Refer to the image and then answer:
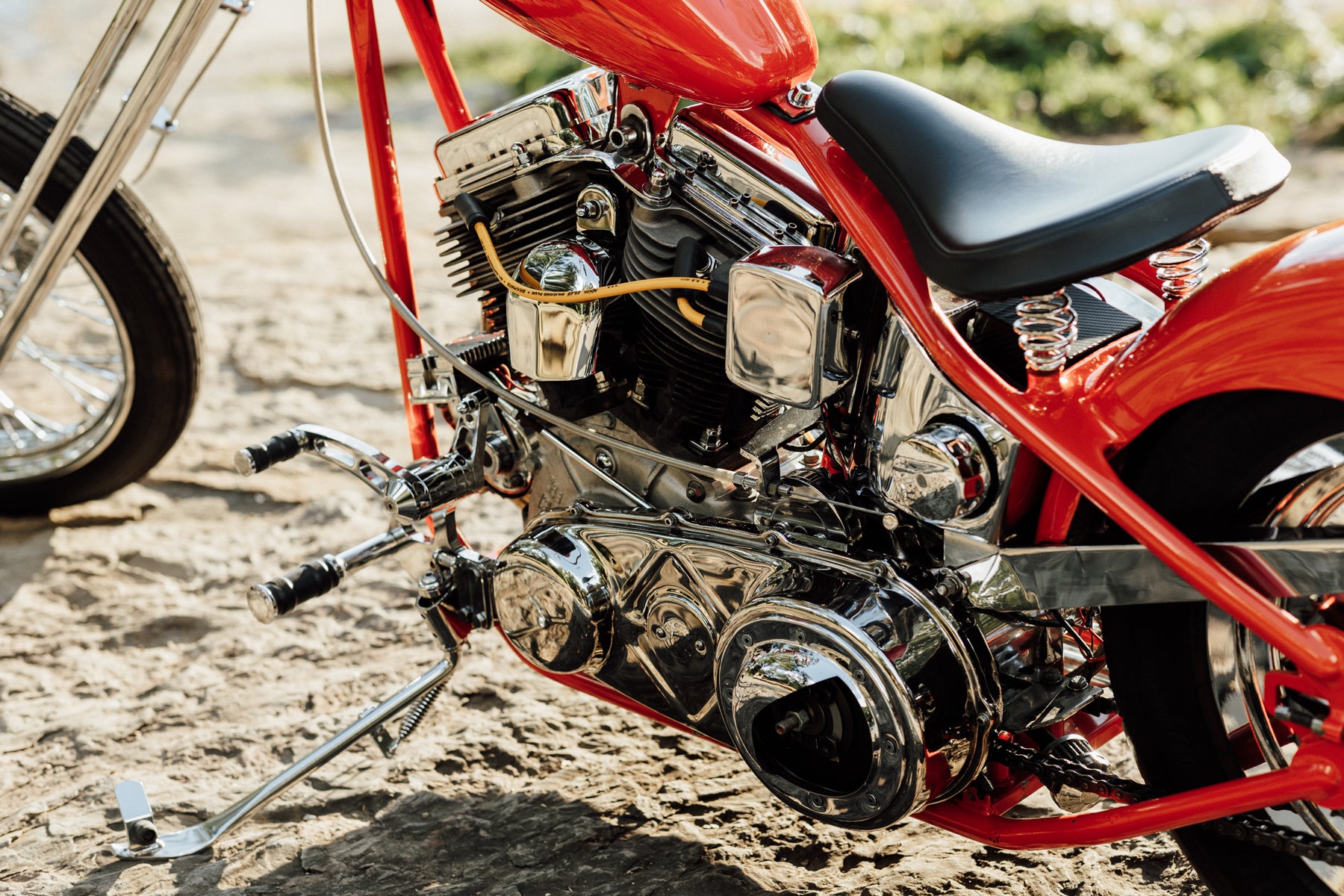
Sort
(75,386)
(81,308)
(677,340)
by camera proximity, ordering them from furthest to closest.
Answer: (75,386) < (81,308) < (677,340)

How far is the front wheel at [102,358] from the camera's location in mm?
2850

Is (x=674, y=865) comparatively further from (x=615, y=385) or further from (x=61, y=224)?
(x=61, y=224)

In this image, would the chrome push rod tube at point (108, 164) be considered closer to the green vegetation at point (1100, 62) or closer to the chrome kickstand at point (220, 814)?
the chrome kickstand at point (220, 814)

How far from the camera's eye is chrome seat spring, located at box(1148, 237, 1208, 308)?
5.23ft

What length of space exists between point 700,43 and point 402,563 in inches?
43.1

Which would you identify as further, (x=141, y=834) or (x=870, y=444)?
(x=141, y=834)

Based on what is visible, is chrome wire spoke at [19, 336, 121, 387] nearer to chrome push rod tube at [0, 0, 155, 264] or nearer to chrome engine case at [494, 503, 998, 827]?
chrome push rod tube at [0, 0, 155, 264]

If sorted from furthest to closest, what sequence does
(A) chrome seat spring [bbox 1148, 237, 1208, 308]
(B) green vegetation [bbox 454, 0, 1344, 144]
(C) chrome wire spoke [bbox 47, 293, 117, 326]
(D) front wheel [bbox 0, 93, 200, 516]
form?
(B) green vegetation [bbox 454, 0, 1344, 144]
(C) chrome wire spoke [bbox 47, 293, 117, 326]
(D) front wheel [bbox 0, 93, 200, 516]
(A) chrome seat spring [bbox 1148, 237, 1208, 308]

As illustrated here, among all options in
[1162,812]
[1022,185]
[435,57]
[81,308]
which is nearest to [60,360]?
[81,308]

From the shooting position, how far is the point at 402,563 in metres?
2.29

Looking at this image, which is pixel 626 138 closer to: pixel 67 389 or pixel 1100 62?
pixel 67 389

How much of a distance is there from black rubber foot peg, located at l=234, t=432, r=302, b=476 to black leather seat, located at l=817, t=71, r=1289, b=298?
1.11 metres

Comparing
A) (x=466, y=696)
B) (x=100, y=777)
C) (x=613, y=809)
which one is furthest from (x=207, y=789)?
(x=613, y=809)

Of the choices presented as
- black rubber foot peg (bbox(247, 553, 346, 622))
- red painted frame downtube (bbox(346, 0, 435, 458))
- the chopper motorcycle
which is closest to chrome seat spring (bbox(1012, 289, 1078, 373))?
the chopper motorcycle
